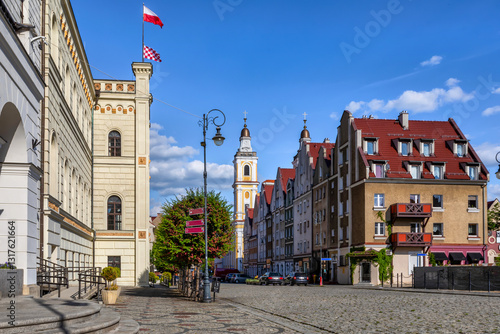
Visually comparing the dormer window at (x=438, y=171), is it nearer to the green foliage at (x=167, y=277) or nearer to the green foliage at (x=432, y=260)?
the green foliage at (x=432, y=260)

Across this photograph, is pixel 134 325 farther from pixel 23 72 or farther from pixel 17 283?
pixel 23 72

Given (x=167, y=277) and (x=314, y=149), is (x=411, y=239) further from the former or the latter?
(x=167, y=277)

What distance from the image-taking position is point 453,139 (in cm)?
5909

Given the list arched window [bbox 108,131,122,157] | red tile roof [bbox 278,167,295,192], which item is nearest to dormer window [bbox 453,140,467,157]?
arched window [bbox 108,131,122,157]

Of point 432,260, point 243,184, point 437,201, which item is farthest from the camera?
point 243,184

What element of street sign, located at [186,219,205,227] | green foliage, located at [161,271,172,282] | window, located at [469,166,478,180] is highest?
window, located at [469,166,478,180]

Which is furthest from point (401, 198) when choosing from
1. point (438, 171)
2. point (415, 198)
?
point (438, 171)

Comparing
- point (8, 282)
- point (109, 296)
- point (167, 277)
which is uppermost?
point (8, 282)

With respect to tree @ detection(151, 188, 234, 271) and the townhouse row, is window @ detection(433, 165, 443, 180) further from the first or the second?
tree @ detection(151, 188, 234, 271)

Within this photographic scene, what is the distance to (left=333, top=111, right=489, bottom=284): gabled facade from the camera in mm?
53469

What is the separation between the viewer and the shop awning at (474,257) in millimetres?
54062

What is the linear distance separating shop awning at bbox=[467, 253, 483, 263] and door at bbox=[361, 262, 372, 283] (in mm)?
9238

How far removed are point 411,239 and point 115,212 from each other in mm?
25333

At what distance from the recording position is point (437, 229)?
54969 mm
